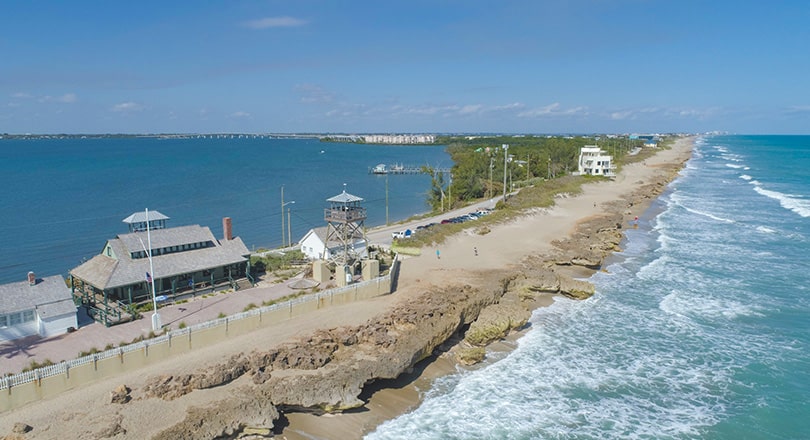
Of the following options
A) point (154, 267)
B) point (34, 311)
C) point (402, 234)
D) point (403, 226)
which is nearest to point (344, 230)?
point (154, 267)

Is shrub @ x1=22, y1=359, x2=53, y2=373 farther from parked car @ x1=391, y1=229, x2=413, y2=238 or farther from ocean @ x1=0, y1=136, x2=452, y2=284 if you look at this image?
parked car @ x1=391, y1=229, x2=413, y2=238

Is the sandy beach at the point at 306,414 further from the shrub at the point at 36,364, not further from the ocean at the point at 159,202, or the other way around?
the ocean at the point at 159,202

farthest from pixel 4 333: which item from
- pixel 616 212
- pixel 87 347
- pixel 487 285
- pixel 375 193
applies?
pixel 375 193

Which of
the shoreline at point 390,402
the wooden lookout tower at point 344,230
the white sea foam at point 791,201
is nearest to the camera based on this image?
the shoreline at point 390,402

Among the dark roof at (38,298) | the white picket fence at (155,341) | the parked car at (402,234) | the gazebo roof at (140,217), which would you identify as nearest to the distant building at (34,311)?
the dark roof at (38,298)

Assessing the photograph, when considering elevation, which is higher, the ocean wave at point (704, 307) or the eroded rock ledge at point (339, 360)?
the eroded rock ledge at point (339, 360)

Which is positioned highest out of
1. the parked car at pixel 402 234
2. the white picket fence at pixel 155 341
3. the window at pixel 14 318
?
the window at pixel 14 318
